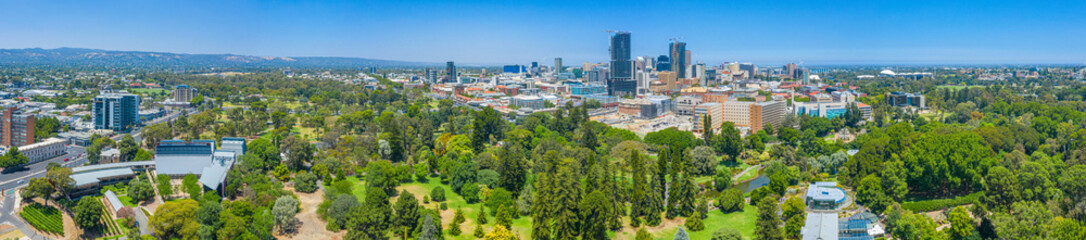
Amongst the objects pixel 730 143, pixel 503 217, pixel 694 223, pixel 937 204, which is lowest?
pixel 694 223

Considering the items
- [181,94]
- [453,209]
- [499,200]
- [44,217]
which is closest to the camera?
[44,217]

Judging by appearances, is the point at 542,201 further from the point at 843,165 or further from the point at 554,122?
the point at 554,122

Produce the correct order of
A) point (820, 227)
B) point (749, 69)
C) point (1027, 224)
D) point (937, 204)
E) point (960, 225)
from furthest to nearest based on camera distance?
point (749, 69) < point (937, 204) < point (820, 227) < point (960, 225) < point (1027, 224)

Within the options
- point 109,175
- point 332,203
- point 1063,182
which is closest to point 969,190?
point 1063,182

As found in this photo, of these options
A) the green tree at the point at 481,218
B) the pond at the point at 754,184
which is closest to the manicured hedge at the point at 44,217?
the green tree at the point at 481,218

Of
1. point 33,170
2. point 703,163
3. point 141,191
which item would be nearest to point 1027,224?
point 703,163

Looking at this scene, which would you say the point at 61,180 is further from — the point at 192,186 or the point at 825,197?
the point at 825,197

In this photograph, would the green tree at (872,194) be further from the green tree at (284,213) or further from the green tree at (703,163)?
the green tree at (284,213)

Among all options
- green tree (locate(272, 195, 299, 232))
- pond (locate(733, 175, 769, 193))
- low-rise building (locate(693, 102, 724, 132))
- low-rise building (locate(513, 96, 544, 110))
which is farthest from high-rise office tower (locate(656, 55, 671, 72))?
green tree (locate(272, 195, 299, 232))
